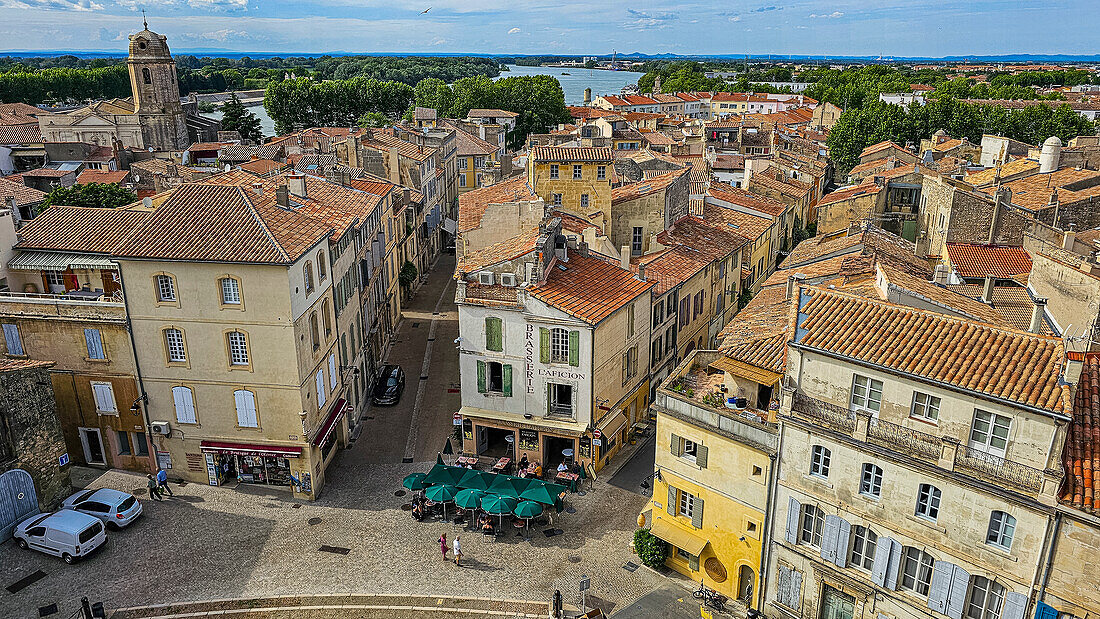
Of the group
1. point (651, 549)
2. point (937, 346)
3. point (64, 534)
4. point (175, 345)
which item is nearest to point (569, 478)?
point (651, 549)

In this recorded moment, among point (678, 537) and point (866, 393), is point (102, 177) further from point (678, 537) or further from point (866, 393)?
point (866, 393)

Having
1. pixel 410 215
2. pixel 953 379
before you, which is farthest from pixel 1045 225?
pixel 410 215

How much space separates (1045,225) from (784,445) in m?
36.1

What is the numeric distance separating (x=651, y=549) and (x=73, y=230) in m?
37.5

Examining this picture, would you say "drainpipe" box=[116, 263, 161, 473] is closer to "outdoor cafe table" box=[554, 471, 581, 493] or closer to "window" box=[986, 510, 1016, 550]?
"outdoor cafe table" box=[554, 471, 581, 493]

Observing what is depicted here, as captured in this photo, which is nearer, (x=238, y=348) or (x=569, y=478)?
(x=238, y=348)

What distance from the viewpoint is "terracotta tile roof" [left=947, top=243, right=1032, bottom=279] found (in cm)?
4806

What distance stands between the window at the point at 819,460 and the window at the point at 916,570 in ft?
11.3

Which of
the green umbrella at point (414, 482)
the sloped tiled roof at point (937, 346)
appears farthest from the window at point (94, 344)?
the sloped tiled roof at point (937, 346)

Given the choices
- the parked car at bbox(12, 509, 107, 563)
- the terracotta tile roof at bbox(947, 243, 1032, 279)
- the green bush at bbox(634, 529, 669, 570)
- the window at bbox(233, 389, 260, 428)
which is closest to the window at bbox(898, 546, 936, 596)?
the green bush at bbox(634, 529, 669, 570)

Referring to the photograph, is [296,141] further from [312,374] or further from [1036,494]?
[1036,494]

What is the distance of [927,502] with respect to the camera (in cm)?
2366

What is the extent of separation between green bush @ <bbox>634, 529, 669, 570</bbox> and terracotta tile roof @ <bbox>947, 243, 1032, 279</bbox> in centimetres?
3045

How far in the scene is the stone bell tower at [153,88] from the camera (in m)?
106
